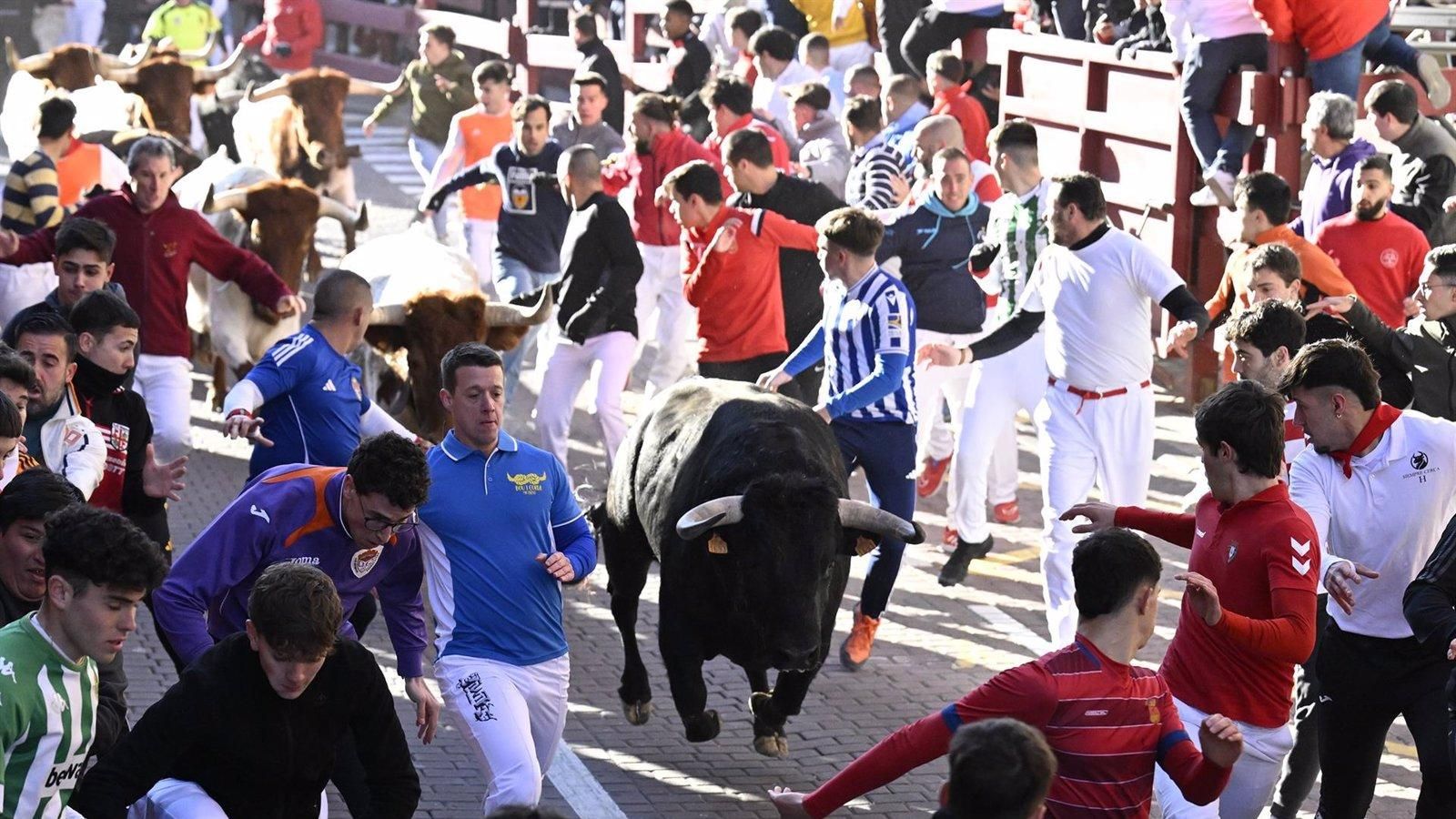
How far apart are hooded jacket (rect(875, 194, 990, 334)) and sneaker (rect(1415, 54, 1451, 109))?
139 inches

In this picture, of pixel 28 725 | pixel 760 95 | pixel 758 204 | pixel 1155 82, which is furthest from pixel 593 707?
pixel 760 95

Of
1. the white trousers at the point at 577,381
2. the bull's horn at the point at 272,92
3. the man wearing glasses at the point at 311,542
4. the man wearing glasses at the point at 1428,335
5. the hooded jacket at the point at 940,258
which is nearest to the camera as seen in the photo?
the man wearing glasses at the point at 311,542

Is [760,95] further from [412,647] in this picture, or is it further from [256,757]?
[256,757]

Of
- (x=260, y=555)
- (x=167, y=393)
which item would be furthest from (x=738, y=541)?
(x=167, y=393)

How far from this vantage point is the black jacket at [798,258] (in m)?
11.2

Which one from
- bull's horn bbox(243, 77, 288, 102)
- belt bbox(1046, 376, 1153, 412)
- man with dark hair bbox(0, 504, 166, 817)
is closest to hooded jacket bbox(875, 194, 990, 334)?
belt bbox(1046, 376, 1153, 412)

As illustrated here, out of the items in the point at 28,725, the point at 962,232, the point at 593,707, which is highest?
the point at 28,725

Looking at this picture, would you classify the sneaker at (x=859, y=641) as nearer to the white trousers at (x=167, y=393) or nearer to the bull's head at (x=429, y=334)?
the bull's head at (x=429, y=334)

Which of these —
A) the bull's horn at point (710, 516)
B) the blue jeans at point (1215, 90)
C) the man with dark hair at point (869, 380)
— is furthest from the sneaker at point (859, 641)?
the blue jeans at point (1215, 90)

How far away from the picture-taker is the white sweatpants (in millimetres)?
8930

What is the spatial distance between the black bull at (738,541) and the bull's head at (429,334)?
2.14 metres

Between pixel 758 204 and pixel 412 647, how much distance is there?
5.20m

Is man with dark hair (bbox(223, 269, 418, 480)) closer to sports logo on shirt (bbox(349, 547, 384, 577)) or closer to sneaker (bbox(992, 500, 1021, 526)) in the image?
sports logo on shirt (bbox(349, 547, 384, 577))

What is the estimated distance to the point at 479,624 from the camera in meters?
6.54
